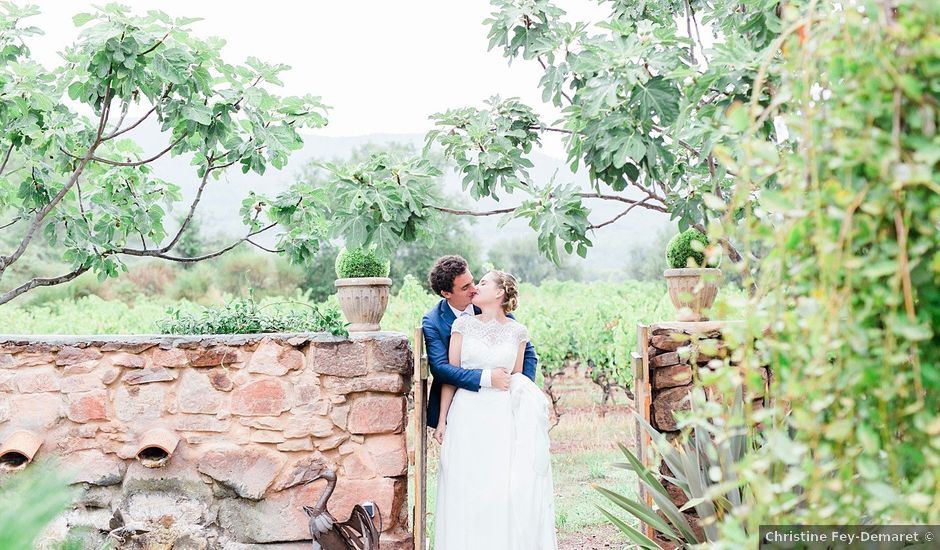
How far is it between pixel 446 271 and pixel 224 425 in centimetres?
124

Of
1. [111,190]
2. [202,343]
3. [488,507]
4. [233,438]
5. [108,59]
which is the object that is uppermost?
[108,59]

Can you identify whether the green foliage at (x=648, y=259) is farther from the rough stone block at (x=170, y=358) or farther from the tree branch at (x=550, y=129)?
the rough stone block at (x=170, y=358)

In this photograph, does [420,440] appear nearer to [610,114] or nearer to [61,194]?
[610,114]

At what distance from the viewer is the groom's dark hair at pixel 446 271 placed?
380 centimetres

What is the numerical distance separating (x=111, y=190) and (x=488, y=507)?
245 cm

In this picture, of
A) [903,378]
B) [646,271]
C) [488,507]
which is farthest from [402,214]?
[646,271]

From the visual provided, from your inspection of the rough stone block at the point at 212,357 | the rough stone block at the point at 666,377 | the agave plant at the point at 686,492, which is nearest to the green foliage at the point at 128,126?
the rough stone block at the point at 212,357

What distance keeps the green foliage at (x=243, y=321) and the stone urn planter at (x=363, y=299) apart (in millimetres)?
62

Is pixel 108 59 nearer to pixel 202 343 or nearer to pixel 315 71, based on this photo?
pixel 202 343

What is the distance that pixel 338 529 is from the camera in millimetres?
3379

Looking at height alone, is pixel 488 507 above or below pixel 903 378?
below

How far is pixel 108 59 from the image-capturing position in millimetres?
3131

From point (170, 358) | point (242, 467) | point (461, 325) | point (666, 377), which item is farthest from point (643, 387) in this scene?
point (170, 358)

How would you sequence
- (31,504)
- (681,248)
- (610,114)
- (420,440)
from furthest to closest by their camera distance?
(681,248) → (420,440) → (610,114) → (31,504)
